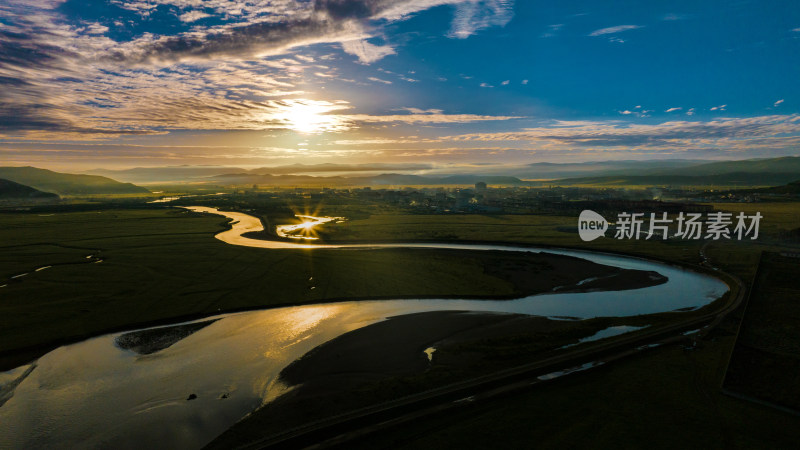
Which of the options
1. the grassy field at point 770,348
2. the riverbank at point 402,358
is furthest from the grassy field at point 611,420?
the riverbank at point 402,358

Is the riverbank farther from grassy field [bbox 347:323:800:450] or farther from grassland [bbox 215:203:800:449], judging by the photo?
grassy field [bbox 347:323:800:450]

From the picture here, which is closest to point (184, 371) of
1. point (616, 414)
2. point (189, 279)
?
point (189, 279)

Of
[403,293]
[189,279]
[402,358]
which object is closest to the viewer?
[402,358]

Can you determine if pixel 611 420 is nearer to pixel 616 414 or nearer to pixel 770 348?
pixel 616 414

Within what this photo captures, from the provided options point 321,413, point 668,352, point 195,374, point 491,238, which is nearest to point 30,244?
point 195,374

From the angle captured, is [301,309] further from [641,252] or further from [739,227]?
[739,227]

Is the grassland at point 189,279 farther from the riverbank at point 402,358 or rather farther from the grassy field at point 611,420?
the grassy field at point 611,420

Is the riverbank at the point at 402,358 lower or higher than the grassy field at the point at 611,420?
lower

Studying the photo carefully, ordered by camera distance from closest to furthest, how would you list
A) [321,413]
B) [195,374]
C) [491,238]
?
[321,413] → [195,374] → [491,238]
